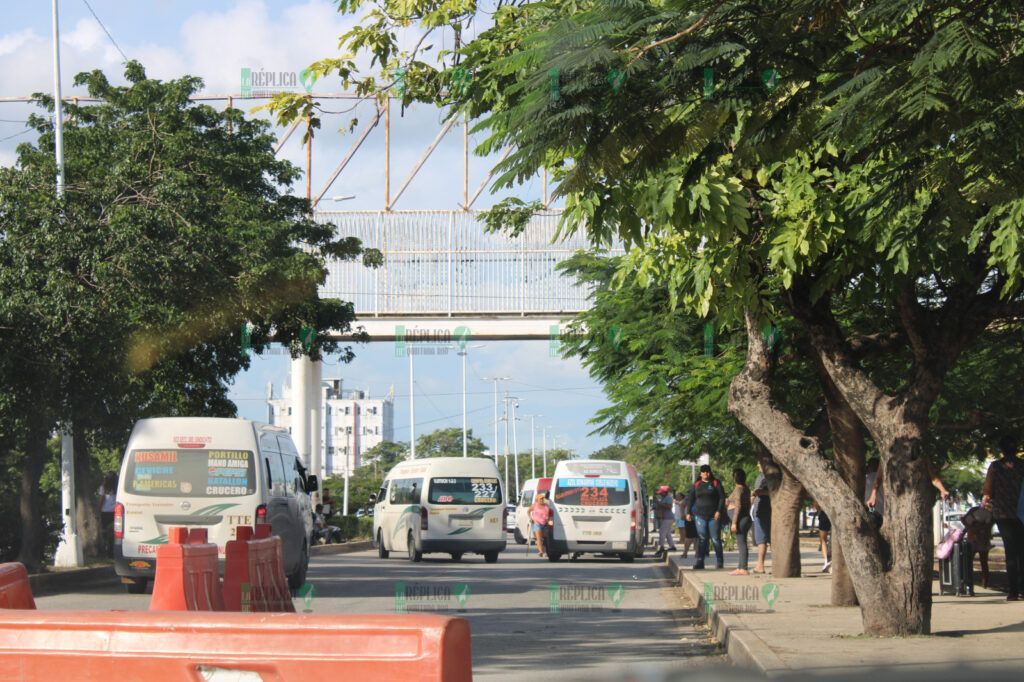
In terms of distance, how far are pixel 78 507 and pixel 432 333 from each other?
1265 centimetres

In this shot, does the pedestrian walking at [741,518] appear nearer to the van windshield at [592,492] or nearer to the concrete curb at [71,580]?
the van windshield at [592,492]

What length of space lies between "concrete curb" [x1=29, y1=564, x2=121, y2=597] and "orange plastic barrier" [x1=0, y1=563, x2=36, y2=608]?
1073 cm

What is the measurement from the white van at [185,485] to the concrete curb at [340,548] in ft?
47.4

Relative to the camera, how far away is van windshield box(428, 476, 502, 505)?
28.4 meters

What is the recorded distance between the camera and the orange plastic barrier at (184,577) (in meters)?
10.1

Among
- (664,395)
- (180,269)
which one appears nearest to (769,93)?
(664,395)

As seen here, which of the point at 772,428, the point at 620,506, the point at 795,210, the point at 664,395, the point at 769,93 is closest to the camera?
the point at 769,93

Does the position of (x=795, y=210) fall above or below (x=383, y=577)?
above

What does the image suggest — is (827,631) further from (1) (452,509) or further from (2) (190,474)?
(1) (452,509)

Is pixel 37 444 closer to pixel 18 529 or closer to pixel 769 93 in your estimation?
pixel 18 529

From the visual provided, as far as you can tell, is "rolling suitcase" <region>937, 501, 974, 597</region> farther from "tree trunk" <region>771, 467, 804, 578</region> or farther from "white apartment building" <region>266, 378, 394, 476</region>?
"white apartment building" <region>266, 378, 394, 476</region>

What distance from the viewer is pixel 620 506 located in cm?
2931

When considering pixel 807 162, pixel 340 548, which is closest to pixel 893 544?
pixel 807 162

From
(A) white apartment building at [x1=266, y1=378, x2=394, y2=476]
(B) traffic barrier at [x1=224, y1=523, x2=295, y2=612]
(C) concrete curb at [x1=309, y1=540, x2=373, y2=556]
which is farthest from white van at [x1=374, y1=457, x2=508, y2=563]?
(A) white apartment building at [x1=266, y1=378, x2=394, y2=476]
